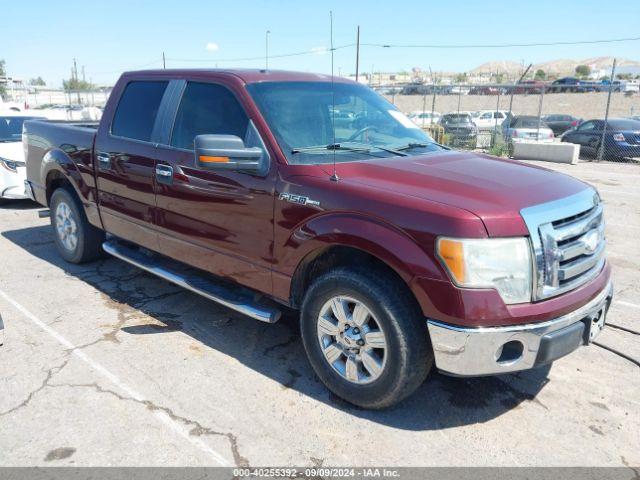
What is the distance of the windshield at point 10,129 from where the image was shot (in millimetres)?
9302

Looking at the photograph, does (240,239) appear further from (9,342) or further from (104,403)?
(9,342)

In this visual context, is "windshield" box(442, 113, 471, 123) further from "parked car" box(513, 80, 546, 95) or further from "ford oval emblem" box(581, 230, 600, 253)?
"ford oval emblem" box(581, 230, 600, 253)

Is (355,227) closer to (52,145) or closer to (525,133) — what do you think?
(52,145)

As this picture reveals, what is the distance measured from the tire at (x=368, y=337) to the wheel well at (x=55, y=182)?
12.2ft

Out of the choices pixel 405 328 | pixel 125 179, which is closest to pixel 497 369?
pixel 405 328

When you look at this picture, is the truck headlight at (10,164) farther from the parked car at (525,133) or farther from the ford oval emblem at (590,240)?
the parked car at (525,133)

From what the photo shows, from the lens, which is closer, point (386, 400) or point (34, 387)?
point (386, 400)

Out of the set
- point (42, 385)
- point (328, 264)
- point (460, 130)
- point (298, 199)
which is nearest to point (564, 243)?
point (328, 264)

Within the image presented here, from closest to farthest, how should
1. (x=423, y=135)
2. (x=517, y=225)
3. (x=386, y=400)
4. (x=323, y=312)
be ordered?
(x=517, y=225) → (x=386, y=400) → (x=323, y=312) → (x=423, y=135)

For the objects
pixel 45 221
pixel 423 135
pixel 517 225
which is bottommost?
pixel 45 221

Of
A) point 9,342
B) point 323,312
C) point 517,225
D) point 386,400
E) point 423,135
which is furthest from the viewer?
point 423,135

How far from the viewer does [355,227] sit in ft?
9.79

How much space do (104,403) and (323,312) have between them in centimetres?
145

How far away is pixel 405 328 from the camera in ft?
9.44
